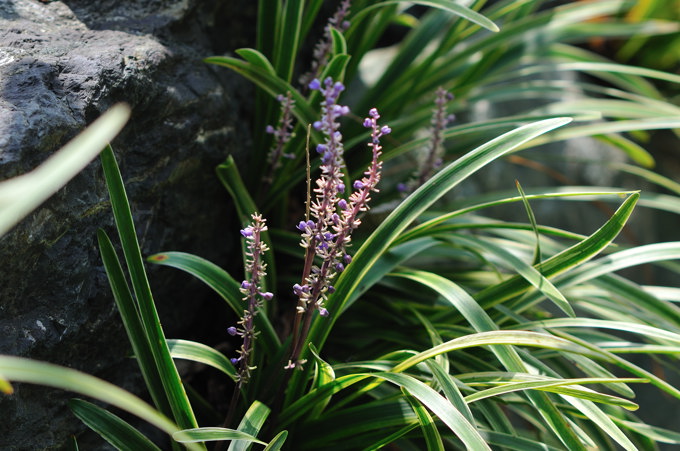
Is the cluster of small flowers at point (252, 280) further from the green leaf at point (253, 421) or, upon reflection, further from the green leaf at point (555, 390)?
the green leaf at point (555, 390)

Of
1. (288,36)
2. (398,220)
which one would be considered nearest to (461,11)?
(288,36)

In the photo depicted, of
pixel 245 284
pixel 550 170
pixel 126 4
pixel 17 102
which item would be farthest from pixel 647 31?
pixel 17 102

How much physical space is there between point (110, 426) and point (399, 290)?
0.87m

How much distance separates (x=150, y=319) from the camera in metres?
1.16

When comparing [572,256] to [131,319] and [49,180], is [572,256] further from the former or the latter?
[49,180]

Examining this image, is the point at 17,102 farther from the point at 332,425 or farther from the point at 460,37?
the point at 460,37

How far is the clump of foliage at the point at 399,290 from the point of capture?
42.7 inches

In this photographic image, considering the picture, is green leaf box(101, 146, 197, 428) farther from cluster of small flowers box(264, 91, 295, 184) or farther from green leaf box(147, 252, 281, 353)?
cluster of small flowers box(264, 91, 295, 184)

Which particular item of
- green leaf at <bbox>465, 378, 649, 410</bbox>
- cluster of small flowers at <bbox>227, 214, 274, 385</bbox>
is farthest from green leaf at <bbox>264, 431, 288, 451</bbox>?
green leaf at <bbox>465, 378, 649, 410</bbox>

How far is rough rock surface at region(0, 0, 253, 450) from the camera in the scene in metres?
1.12

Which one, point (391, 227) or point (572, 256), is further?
point (572, 256)

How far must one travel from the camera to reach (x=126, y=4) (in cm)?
157

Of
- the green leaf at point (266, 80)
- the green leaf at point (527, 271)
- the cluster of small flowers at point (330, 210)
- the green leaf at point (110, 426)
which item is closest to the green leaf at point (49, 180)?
the cluster of small flowers at point (330, 210)

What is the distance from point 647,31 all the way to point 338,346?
1877 mm
